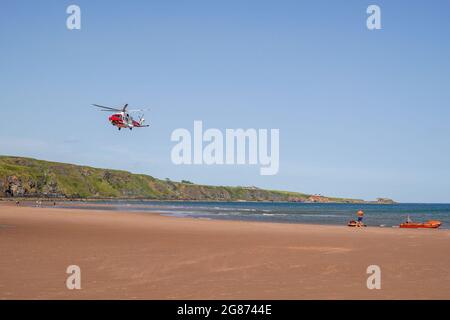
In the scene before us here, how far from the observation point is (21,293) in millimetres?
12438

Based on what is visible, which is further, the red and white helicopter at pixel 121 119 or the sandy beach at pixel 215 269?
the red and white helicopter at pixel 121 119

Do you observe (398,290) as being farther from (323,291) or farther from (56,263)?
(56,263)

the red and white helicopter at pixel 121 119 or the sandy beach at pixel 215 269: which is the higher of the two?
the red and white helicopter at pixel 121 119

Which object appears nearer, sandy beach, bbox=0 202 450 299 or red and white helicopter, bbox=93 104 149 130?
sandy beach, bbox=0 202 450 299

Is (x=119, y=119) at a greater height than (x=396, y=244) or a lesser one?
greater

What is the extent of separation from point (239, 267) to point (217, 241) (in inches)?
382

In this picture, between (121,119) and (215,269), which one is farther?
(121,119)

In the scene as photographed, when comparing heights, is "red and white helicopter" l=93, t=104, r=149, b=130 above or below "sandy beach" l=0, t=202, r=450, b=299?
above

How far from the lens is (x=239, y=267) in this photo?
57.6 feet

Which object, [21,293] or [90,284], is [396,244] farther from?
[21,293]
